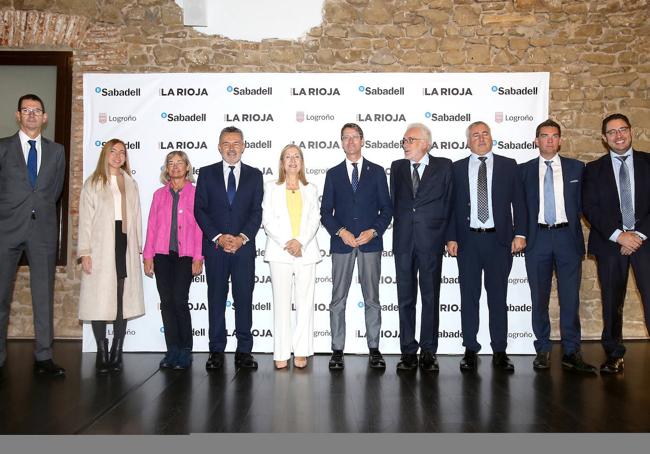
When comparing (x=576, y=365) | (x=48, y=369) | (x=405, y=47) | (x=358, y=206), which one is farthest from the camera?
(x=405, y=47)

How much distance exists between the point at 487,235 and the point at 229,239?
84.9 inches

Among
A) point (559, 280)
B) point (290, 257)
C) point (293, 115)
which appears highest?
point (293, 115)

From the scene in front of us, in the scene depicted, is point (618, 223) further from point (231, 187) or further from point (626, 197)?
point (231, 187)

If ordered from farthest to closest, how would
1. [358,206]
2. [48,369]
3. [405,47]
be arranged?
[405,47], [358,206], [48,369]

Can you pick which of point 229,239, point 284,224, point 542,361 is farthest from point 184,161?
point 542,361

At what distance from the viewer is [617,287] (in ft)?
15.4

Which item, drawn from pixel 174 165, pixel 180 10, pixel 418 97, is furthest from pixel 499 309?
pixel 180 10

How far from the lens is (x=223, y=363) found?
16.2ft

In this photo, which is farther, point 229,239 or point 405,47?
point 405,47

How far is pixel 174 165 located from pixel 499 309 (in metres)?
3.02

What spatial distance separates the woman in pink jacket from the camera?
4863mm

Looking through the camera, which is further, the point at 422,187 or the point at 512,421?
the point at 422,187

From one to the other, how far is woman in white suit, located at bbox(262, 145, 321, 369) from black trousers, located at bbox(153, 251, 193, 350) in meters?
0.73

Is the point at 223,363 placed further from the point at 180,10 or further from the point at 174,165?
the point at 180,10
